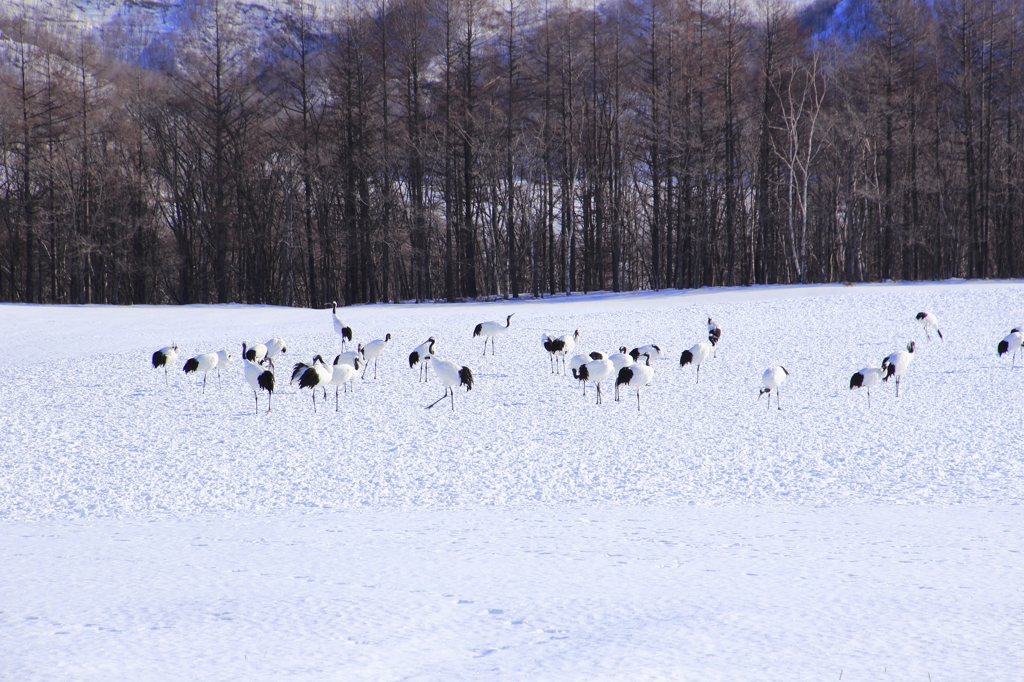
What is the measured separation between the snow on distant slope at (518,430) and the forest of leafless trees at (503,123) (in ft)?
60.1

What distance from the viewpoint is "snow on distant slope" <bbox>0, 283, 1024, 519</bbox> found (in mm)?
7715

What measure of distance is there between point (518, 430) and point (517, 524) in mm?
3787

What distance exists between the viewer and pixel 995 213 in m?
38.0

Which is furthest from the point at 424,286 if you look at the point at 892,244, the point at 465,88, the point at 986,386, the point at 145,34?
the point at 986,386

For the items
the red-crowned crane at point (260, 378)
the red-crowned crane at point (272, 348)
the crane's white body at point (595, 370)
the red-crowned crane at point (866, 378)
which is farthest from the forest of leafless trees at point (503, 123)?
the red-crowned crane at point (866, 378)

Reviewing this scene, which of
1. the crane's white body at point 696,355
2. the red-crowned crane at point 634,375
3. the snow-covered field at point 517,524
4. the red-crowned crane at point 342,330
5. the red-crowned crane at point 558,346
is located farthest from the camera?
the red-crowned crane at point 342,330

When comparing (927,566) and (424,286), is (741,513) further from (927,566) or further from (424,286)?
(424,286)

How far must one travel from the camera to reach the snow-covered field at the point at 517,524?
4082 mm

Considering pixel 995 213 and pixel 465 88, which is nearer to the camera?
pixel 465 88

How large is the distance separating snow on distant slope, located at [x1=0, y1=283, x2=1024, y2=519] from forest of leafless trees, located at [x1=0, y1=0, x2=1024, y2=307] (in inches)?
721

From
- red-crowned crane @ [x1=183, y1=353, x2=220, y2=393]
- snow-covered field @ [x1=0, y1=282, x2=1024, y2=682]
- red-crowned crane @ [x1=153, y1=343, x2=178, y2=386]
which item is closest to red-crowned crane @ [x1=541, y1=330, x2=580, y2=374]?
snow-covered field @ [x1=0, y1=282, x2=1024, y2=682]

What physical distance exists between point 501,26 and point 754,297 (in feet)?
61.0

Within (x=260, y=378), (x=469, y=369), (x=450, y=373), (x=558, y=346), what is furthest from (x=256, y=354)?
(x=558, y=346)

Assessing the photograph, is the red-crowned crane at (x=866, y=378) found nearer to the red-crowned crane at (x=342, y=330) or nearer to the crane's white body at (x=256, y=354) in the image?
the red-crowned crane at (x=342, y=330)
